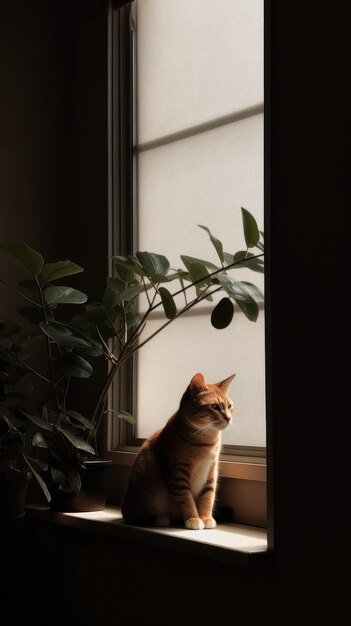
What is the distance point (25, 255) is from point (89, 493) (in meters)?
0.68

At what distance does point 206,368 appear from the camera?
223 centimetres

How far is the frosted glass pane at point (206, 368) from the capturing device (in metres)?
2.07

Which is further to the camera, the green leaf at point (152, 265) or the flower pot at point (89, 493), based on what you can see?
the flower pot at point (89, 493)

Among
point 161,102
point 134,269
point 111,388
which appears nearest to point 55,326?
point 134,269

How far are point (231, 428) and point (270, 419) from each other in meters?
0.48

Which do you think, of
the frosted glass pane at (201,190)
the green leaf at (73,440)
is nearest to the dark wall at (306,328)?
the green leaf at (73,440)

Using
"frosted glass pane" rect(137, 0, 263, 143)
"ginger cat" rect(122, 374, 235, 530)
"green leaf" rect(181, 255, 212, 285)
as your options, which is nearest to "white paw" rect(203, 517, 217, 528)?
"ginger cat" rect(122, 374, 235, 530)

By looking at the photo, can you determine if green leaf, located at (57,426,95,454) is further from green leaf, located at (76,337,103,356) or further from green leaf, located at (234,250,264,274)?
green leaf, located at (234,250,264,274)

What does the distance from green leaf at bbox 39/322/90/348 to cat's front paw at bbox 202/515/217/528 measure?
1.63 feet

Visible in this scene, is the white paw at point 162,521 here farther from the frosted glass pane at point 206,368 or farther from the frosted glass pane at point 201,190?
the frosted glass pane at point 201,190

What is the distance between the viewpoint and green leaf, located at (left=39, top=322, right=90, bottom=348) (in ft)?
6.38

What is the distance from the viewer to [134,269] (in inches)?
78.5

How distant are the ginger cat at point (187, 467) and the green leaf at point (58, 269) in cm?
41

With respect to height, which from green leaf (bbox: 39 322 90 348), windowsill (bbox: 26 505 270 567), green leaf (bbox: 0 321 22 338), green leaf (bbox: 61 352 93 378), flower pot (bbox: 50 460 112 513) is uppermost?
green leaf (bbox: 0 321 22 338)
